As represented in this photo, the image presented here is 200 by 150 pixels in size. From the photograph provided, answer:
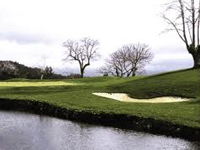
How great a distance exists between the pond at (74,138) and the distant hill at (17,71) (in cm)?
5482

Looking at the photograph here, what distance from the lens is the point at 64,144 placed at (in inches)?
936

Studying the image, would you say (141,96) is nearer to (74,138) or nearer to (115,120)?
(115,120)

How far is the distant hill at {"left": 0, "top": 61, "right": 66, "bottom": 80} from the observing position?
281 ft

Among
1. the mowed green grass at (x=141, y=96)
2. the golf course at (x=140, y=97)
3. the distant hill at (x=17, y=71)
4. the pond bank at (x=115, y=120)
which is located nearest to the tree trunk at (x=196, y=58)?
the golf course at (x=140, y=97)

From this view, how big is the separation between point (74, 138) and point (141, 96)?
801 inches

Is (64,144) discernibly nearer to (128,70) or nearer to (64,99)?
(64,99)

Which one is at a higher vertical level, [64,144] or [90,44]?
[90,44]

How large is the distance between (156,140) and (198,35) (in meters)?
40.2

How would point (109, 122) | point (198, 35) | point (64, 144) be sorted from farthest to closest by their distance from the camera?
point (198, 35)
point (109, 122)
point (64, 144)

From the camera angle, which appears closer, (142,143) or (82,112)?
(142,143)

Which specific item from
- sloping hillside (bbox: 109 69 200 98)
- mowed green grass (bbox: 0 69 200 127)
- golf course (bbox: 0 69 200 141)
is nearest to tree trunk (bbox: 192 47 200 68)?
golf course (bbox: 0 69 200 141)

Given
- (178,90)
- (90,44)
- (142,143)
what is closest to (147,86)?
(178,90)

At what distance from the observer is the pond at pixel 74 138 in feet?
76.0

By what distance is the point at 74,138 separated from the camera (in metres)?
25.5
